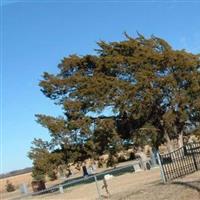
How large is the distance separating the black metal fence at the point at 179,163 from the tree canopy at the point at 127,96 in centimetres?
1554

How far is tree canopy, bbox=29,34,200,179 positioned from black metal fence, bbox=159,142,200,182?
51.0 feet

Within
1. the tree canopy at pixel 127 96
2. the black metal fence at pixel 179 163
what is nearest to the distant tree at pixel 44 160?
the tree canopy at pixel 127 96

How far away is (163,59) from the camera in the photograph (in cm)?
4262

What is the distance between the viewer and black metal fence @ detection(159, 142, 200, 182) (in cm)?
2445

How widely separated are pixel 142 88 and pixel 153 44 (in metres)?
4.68

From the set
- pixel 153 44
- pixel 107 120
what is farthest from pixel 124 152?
pixel 153 44

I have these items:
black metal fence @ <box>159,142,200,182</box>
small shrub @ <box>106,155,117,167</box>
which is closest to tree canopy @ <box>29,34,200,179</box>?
small shrub @ <box>106,155,117,167</box>

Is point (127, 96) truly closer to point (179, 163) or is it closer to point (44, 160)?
point (44, 160)

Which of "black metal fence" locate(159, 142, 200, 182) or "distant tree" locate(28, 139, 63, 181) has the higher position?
"distant tree" locate(28, 139, 63, 181)

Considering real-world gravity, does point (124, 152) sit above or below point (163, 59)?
below

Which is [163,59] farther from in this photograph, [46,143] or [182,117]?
[46,143]

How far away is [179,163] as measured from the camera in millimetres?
25203

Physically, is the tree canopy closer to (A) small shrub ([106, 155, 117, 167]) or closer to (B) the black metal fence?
(A) small shrub ([106, 155, 117, 167])

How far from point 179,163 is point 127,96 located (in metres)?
16.2
